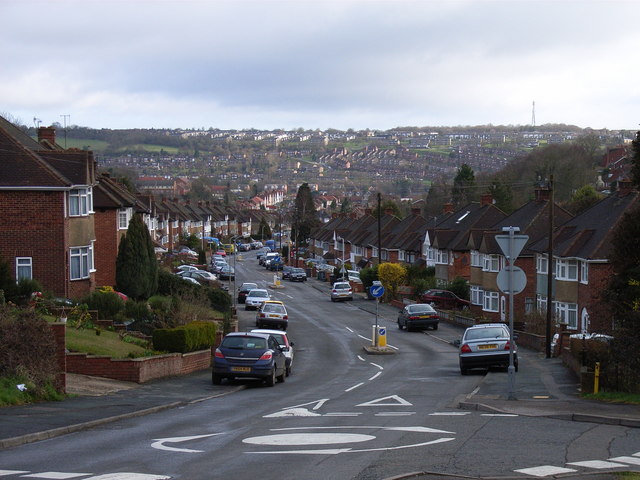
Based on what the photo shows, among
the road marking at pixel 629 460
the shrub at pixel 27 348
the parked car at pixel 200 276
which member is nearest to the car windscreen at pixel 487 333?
the shrub at pixel 27 348

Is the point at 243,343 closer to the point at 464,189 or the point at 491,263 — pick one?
the point at 491,263

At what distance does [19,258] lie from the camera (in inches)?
1350

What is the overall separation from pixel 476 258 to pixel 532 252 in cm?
817

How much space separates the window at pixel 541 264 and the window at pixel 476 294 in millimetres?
8324

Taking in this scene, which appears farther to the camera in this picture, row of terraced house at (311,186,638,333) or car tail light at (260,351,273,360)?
row of terraced house at (311,186,638,333)

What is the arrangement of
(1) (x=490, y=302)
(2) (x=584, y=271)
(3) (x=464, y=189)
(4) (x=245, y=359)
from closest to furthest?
(4) (x=245, y=359) < (2) (x=584, y=271) < (1) (x=490, y=302) < (3) (x=464, y=189)

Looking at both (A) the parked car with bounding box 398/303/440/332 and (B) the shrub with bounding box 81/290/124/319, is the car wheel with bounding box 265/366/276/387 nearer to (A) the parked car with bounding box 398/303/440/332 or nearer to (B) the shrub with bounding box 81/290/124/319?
(B) the shrub with bounding box 81/290/124/319

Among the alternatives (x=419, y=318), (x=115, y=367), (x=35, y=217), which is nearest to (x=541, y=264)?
(x=419, y=318)

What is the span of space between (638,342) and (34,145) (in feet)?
103

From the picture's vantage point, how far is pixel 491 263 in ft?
A: 184

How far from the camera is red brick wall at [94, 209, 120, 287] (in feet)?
147

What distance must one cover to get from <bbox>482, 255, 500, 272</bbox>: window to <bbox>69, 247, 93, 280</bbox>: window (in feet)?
89.7

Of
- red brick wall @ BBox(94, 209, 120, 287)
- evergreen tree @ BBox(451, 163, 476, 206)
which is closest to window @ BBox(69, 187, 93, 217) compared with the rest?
red brick wall @ BBox(94, 209, 120, 287)

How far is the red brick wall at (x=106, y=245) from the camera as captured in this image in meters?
44.9
